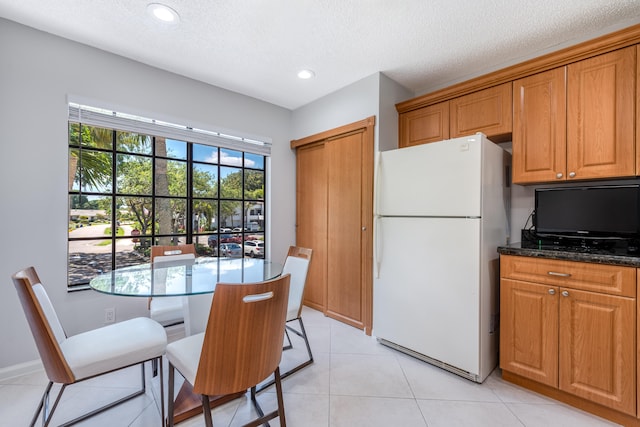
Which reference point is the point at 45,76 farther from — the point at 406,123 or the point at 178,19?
the point at 406,123

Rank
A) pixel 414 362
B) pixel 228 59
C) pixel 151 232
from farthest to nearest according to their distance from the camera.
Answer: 1. pixel 151 232
2. pixel 228 59
3. pixel 414 362

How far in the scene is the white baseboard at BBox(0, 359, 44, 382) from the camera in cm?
193

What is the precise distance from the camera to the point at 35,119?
6.76 ft

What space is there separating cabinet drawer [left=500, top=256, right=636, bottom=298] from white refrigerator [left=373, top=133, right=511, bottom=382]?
146mm

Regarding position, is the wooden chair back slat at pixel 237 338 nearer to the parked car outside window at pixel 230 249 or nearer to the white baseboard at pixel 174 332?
the white baseboard at pixel 174 332

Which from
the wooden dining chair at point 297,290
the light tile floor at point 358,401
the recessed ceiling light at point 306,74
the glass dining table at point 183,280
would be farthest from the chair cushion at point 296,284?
the recessed ceiling light at point 306,74

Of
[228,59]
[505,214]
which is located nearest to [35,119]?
[228,59]

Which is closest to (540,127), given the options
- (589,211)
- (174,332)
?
(589,211)

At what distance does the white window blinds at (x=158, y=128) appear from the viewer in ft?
7.39

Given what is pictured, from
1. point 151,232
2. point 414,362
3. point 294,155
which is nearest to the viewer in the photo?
point 414,362

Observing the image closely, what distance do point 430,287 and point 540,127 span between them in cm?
143

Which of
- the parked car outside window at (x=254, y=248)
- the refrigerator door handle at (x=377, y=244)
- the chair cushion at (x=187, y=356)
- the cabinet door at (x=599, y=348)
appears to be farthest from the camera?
the parked car outside window at (x=254, y=248)

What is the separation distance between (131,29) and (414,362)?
3.36m

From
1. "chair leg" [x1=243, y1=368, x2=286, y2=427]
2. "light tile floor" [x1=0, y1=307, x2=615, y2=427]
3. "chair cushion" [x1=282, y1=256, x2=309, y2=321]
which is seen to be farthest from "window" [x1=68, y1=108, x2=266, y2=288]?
"chair leg" [x1=243, y1=368, x2=286, y2=427]
